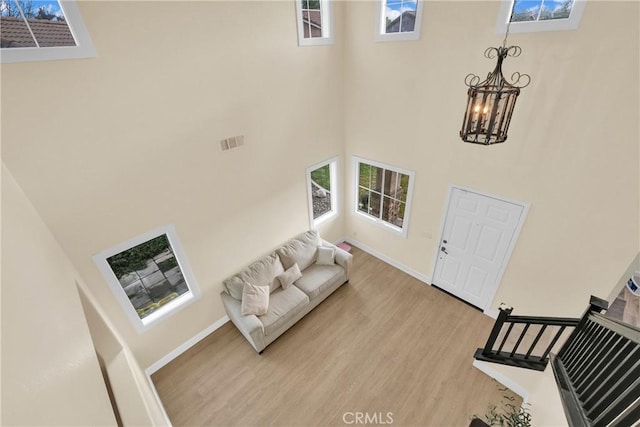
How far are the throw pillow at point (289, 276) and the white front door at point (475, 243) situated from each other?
243 centimetres

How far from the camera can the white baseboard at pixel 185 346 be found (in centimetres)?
392

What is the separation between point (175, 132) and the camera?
3.14m

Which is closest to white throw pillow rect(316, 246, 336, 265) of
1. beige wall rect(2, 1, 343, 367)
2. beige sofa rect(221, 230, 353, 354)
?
beige sofa rect(221, 230, 353, 354)

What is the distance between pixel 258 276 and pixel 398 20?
165 inches

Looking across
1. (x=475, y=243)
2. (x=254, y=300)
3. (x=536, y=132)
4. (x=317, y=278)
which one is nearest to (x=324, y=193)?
(x=317, y=278)

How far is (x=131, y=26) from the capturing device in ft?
8.45

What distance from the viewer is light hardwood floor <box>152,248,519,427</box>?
11.2 ft

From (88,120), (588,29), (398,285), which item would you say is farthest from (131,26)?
(398,285)

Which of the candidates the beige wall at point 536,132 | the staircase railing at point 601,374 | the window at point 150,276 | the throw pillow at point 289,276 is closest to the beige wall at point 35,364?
the staircase railing at point 601,374

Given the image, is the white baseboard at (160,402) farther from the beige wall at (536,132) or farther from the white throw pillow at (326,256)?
the beige wall at (536,132)

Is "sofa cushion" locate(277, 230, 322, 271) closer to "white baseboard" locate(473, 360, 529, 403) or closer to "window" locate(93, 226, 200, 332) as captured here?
"window" locate(93, 226, 200, 332)

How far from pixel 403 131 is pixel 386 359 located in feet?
11.1

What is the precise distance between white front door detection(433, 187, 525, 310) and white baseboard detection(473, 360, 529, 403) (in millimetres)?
1040

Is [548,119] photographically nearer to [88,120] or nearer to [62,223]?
[88,120]
